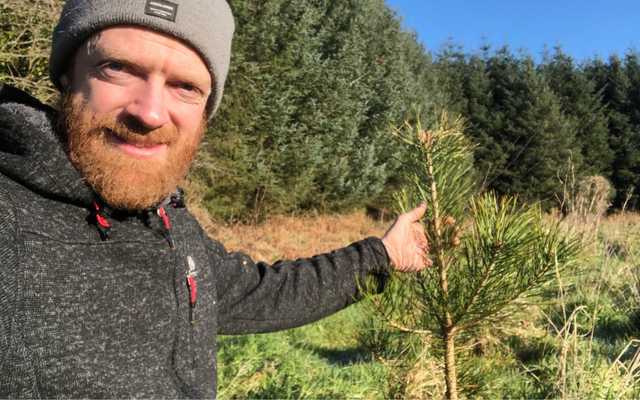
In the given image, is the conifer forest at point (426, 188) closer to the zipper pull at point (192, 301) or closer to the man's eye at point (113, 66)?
the zipper pull at point (192, 301)

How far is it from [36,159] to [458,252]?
109cm

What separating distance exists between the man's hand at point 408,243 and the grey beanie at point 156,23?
72cm

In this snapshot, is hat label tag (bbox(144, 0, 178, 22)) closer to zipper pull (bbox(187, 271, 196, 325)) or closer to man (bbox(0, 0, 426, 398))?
man (bbox(0, 0, 426, 398))

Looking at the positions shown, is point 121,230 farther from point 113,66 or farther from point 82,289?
point 113,66

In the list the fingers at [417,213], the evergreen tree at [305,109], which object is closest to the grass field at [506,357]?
the fingers at [417,213]

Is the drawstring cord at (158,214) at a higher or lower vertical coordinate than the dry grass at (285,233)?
higher

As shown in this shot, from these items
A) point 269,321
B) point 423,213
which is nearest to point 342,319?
point 269,321

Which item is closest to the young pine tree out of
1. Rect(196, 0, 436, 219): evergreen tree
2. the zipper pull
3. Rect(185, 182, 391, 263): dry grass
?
the zipper pull

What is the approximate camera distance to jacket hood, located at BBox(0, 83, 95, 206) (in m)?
0.91

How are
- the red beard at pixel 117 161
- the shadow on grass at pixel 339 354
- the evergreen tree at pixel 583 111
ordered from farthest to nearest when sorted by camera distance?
the evergreen tree at pixel 583 111 < the shadow on grass at pixel 339 354 < the red beard at pixel 117 161

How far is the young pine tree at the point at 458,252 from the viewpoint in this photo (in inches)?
41.9

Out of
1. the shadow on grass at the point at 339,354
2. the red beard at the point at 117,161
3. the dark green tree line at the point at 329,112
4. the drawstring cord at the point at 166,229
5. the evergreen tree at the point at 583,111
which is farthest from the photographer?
the evergreen tree at the point at 583,111

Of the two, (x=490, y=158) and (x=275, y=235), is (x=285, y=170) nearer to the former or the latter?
(x=275, y=235)

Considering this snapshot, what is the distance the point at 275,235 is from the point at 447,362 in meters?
7.18
